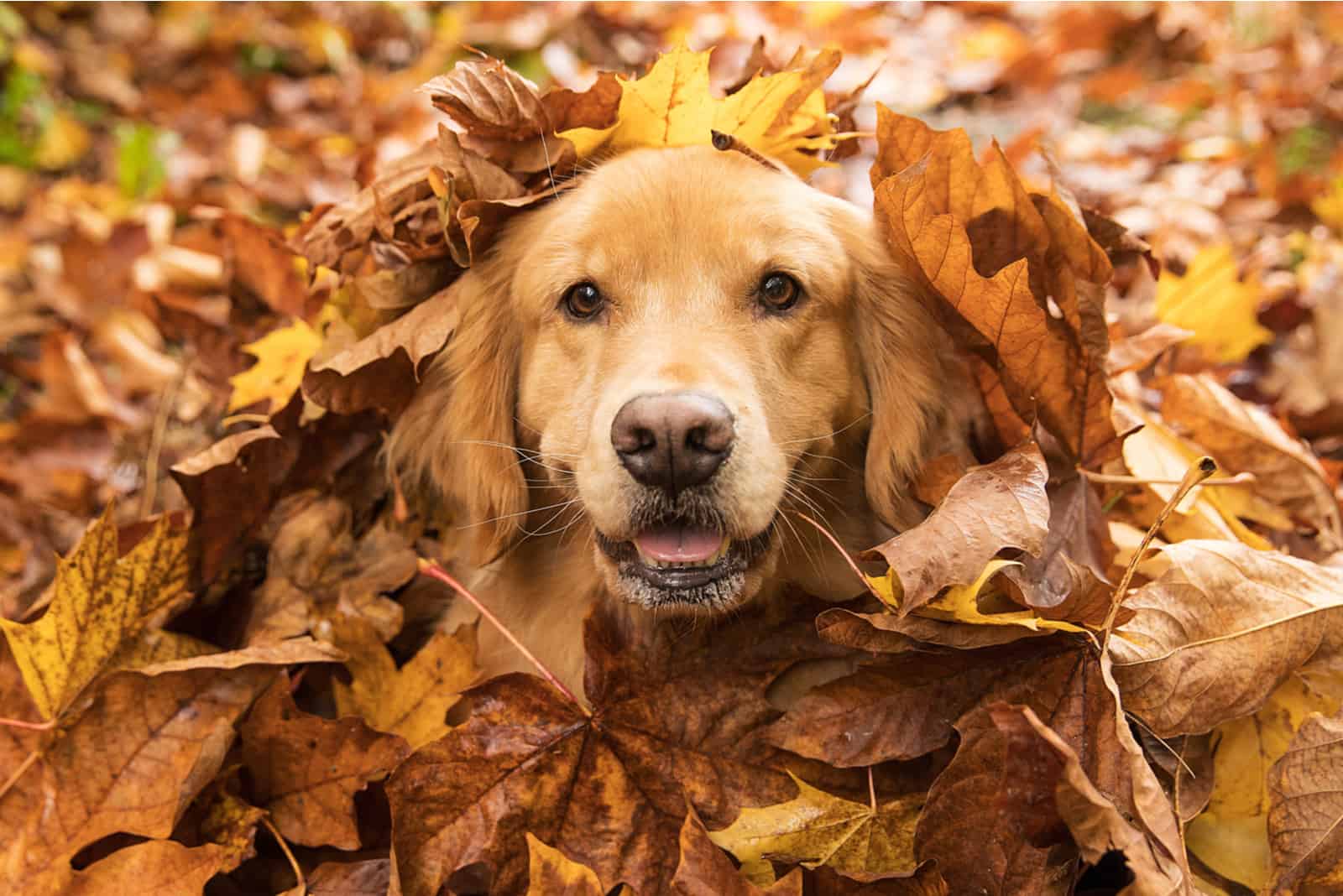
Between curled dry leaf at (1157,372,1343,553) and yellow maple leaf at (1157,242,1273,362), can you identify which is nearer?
curled dry leaf at (1157,372,1343,553)

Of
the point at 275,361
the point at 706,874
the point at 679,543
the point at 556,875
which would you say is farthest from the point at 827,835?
the point at 275,361

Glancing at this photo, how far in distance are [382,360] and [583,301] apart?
457mm

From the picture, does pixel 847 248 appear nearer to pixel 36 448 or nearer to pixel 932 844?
pixel 932 844

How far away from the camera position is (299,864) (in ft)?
7.04

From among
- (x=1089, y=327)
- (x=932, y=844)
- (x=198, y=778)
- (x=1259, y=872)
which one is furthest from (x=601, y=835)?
(x=1089, y=327)

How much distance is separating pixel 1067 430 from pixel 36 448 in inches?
124

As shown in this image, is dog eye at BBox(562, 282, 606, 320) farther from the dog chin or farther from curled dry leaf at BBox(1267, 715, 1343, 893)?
curled dry leaf at BBox(1267, 715, 1343, 893)

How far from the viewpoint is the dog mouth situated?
2.03 m

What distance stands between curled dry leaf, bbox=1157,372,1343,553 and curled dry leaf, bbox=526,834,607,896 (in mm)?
1808

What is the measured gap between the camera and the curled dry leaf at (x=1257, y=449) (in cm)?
251

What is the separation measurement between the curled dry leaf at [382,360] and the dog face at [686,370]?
3.4 inches

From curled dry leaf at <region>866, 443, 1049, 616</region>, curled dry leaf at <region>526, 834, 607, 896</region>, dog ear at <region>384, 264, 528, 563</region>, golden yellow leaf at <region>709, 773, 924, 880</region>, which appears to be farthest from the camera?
dog ear at <region>384, 264, 528, 563</region>

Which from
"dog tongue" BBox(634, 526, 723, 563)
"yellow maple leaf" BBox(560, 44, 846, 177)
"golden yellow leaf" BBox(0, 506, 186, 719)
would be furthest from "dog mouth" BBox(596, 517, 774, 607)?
"golden yellow leaf" BBox(0, 506, 186, 719)

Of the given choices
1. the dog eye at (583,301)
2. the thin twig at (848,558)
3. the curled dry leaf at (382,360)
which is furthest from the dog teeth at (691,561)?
the curled dry leaf at (382,360)
